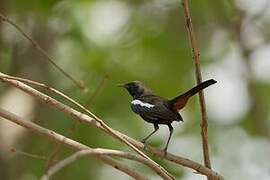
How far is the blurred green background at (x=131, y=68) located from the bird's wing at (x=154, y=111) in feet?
4.56

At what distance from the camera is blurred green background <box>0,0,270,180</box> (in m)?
5.44

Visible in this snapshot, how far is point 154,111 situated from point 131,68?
3273mm

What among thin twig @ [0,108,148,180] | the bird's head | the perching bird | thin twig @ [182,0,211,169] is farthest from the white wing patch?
thin twig @ [0,108,148,180]

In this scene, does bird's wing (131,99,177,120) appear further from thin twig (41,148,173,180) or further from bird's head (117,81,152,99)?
thin twig (41,148,173,180)

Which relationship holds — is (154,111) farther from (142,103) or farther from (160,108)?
(142,103)

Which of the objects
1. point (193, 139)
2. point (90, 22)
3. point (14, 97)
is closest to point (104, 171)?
point (193, 139)

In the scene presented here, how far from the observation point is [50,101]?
95.0 inches

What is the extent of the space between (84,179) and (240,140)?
7.65 ft

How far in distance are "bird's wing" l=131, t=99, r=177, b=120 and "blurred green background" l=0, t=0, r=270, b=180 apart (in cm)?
139

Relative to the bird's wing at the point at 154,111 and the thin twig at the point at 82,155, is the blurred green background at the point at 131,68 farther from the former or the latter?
the thin twig at the point at 82,155

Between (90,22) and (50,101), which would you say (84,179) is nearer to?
(90,22)

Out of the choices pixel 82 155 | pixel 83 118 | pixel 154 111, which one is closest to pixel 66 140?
pixel 83 118

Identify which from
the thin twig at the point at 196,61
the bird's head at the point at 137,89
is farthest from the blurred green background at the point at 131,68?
the thin twig at the point at 196,61

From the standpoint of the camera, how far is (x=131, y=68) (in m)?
6.75
